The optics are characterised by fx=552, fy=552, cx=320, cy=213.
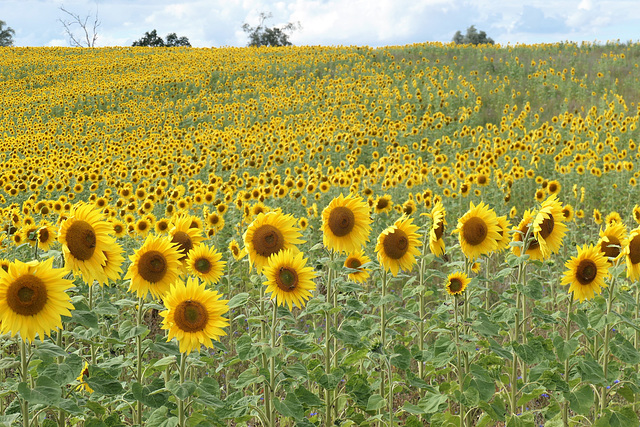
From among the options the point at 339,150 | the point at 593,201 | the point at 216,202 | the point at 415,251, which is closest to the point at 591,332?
the point at 415,251

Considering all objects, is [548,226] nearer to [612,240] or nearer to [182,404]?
[612,240]

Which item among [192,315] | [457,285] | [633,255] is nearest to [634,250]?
[633,255]

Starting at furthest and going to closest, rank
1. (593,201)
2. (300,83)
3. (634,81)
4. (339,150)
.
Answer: (300,83), (634,81), (339,150), (593,201)

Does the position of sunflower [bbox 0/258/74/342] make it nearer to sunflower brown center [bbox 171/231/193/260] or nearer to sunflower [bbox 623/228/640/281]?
sunflower brown center [bbox 171/231/193/260]

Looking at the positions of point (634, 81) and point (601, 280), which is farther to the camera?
point (634, 81)

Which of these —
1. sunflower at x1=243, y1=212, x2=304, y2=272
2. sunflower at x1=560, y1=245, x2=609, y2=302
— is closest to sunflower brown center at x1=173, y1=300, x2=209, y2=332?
sunflower at x1=243, y1=212, x2=304, y2=272

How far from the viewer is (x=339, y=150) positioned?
505 inches

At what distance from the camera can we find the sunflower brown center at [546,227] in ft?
10.6

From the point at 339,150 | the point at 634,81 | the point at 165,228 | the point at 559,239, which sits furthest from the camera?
the point at 634,81

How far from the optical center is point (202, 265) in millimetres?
3230

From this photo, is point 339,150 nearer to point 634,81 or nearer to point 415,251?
point 415,251

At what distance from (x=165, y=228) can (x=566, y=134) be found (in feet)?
37.4

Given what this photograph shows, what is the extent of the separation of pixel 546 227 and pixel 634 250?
18.9 inches

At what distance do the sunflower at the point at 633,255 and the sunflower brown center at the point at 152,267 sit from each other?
8.25 feet
